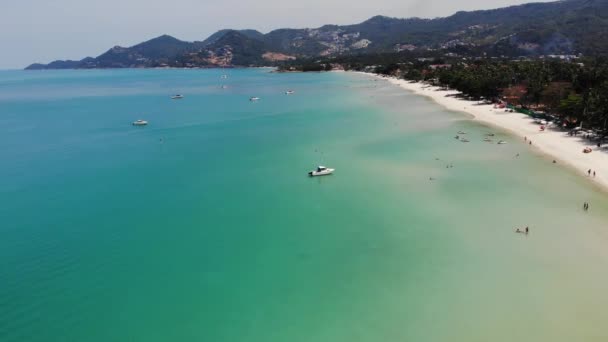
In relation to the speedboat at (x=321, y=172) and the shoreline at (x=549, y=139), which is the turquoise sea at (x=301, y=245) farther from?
the shoreline at (x=549, y=139)

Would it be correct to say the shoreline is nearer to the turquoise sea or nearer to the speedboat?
the turquoise sea

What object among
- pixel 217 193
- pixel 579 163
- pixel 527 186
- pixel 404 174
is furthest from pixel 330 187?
pixel 579 163

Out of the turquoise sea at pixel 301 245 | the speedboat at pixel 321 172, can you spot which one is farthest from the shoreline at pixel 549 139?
the speedboat at pixel 321 172

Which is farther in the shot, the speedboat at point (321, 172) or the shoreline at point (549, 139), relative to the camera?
the speedboat at point (321, 172)

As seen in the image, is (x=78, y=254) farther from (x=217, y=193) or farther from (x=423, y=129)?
(x=423, y=129)

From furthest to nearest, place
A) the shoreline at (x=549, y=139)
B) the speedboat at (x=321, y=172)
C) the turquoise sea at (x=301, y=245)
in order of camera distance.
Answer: the speedboat at (x=321, y=172) → the shoreline at (x=549, y=139) → the turquoise sea at (x=301, y=245)

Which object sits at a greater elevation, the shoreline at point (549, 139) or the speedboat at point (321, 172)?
the speedboat at point (321, 172)

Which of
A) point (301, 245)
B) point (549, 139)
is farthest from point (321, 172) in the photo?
point (549, 139)

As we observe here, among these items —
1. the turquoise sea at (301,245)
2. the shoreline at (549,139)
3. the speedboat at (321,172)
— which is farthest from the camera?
the speedboat at (321,172)
